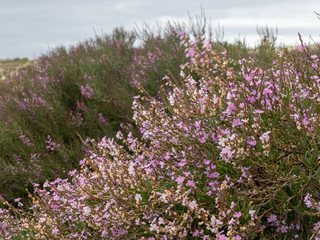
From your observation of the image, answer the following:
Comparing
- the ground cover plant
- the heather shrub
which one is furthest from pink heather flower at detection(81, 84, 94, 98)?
the ground cover plant

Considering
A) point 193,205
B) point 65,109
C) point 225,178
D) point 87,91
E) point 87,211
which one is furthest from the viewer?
point 65,109

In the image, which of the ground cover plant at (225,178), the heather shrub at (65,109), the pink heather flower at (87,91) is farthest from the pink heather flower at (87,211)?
the pink heather flower at (87,91)

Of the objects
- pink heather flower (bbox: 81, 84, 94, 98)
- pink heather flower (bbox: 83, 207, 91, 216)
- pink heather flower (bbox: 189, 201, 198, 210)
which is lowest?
pink heather flower (bbox: 83, 207, 91, 216)

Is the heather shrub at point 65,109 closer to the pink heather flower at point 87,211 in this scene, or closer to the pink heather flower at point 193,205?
the pink heather flower at point 87,211

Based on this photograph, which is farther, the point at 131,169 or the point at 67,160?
the point at 67,160

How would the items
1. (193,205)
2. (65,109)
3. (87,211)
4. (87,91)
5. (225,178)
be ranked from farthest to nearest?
(65,109) → (87,91) → (87,211) → (225,178) → (193,205)

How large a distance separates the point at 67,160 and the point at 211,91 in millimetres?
3430

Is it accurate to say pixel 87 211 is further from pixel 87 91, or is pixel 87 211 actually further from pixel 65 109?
pixel 65 109

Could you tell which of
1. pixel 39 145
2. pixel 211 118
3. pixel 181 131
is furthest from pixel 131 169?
pixel 39 145

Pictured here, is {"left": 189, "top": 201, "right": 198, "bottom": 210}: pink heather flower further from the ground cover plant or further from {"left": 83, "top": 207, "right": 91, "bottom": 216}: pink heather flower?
{"left": 83, "top": 207, "right": 91, "bottom": 216}: pink heather flower

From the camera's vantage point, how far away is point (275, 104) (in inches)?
96.0

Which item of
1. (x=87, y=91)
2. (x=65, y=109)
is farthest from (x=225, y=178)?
(x=65, y=109)

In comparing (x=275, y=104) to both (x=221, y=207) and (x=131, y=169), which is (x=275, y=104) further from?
(x=131, y=169)

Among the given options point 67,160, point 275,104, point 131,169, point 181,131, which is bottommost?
point 67,160
